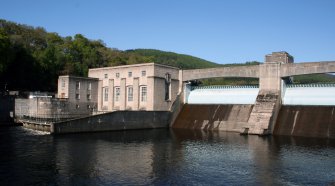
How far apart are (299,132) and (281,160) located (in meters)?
16.6

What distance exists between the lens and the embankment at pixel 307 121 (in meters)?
39.2

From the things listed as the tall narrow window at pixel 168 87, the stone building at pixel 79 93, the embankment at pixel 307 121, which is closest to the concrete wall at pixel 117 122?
the tall narrow window at pixel 168 87

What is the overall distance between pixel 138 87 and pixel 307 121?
83.5ft

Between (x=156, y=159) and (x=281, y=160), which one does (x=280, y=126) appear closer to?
(x=281, y=160)

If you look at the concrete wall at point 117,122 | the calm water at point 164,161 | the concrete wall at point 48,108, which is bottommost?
the calm water at point 164,161

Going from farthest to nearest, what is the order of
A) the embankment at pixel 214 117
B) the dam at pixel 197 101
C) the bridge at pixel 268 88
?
1. the embankment at pixel 214 117
2. the bridge at pixel 268 88
3. the dam at pixel 197 101

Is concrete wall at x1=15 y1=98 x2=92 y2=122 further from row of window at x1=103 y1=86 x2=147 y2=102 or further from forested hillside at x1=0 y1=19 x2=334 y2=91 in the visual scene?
forested hillside at x1=0 y1=19 x2=334 y2=91

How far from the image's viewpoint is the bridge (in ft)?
139

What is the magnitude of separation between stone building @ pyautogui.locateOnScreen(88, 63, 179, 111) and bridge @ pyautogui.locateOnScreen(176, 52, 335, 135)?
6565 millimetres

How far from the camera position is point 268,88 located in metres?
46.7

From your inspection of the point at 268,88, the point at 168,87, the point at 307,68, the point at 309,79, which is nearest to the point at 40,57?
the point at 168,87

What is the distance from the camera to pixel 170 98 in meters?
54.7

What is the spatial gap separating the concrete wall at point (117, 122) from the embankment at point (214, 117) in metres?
2.97

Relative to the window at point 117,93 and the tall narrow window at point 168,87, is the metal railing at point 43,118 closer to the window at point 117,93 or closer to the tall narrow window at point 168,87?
the window at point 117,93
